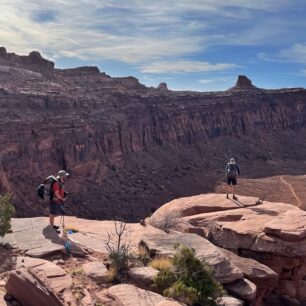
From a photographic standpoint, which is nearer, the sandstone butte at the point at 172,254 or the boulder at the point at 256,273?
the sandstone butte at the point at 172,254

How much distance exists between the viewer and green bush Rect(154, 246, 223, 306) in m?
9.38

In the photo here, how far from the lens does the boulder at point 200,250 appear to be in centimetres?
1127

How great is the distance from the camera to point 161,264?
35.0 ft

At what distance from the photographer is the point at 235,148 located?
66.1 meters

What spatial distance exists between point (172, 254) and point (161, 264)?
0.84 metres

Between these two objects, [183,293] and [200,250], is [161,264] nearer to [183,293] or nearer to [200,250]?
[183,293]

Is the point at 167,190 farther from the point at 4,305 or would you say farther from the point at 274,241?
the point at 4,305

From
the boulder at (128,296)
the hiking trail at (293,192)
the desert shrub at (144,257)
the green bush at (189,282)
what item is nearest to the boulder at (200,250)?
the desert shrub at (144,257)

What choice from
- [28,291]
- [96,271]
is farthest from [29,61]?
[28,291]

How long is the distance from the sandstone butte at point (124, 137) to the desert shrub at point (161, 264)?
20598 millimetres

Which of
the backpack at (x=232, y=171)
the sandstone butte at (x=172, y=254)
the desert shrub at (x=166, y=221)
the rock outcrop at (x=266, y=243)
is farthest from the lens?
the backpack at (x=232, y=171)

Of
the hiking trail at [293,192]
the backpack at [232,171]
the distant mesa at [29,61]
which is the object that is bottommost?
the hiking trail at [293,192]

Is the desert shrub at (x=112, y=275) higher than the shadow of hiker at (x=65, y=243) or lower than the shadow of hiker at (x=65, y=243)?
lower

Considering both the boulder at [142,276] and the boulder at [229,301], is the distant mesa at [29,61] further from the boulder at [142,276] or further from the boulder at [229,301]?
the boulder at [229,301]
